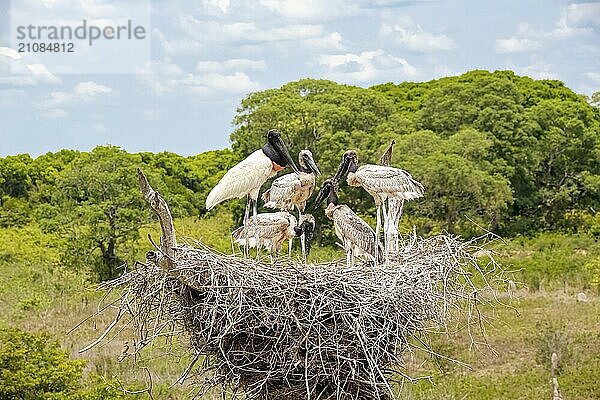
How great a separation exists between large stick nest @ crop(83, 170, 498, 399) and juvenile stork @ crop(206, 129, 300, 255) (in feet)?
2.64

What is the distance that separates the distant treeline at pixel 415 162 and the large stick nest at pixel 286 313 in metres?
17.0

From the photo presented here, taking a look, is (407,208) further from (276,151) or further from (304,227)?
(276,151)

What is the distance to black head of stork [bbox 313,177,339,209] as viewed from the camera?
7.03m

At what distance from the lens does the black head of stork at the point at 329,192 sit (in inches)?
277

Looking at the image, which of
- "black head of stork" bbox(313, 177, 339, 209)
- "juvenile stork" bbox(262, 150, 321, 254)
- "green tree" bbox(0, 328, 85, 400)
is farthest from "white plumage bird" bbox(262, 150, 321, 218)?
"green tree" bbox(0, 328, 85, 400)

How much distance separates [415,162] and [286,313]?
21.8m

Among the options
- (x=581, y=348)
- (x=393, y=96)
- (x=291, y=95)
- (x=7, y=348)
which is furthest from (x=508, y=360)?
(x=393, y=96)

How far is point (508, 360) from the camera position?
15555 mm

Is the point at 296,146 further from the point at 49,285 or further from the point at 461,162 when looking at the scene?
the point at 49,285

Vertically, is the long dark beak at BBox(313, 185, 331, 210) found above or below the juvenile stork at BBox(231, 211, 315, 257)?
above

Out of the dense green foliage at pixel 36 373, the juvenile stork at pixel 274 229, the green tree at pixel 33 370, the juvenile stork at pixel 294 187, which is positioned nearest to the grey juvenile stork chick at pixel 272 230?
the juvenile stork at pixel 274 229

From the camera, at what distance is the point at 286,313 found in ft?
16.0

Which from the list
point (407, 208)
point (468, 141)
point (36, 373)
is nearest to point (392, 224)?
point (36, 373)

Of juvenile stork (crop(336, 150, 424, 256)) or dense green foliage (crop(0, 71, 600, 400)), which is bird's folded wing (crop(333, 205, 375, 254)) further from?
dense green foliage (crop(0, 71, 600, 400))
